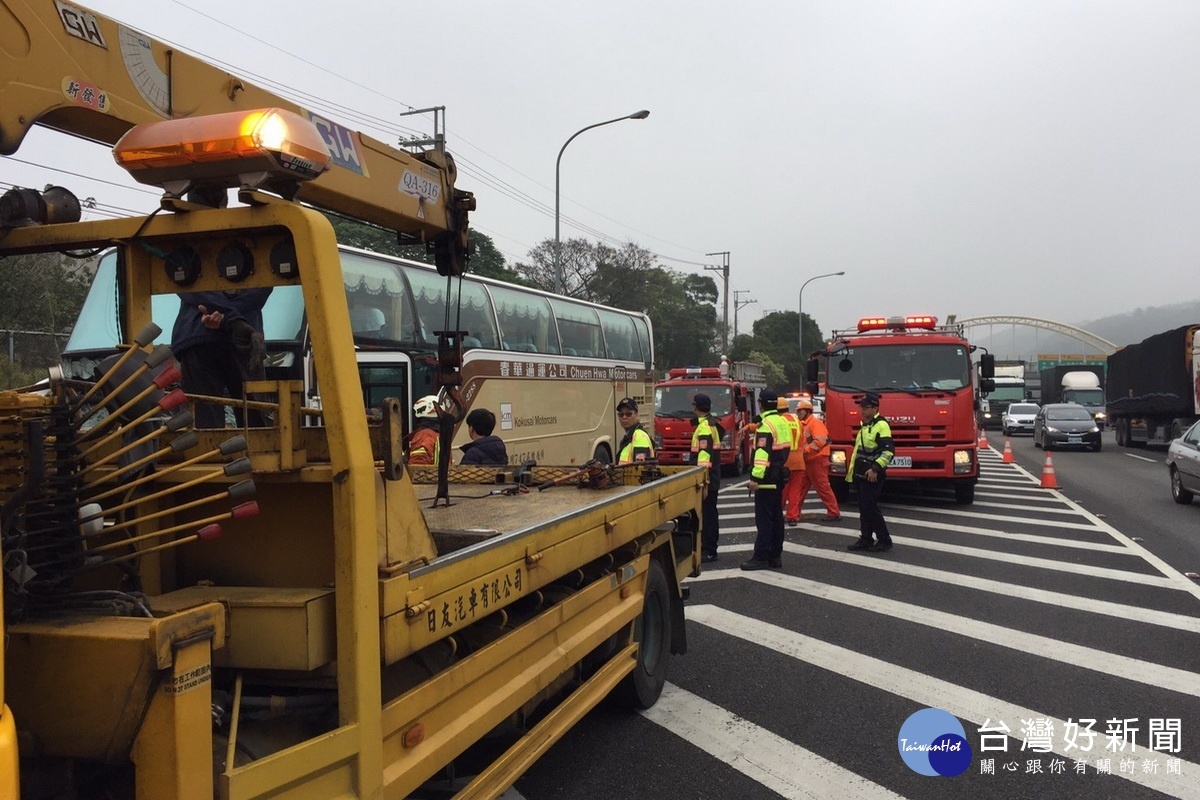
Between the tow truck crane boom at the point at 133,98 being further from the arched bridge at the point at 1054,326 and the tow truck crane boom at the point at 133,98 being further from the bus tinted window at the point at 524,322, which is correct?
the arched bridge at the point at 1054,326

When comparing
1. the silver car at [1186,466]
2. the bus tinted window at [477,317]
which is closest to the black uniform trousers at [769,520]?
the bus tinted window at [477,317]

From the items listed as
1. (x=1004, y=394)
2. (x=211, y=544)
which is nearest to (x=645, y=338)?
(x=211, y=544)

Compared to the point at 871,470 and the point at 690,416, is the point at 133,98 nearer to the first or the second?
the point at 871,470

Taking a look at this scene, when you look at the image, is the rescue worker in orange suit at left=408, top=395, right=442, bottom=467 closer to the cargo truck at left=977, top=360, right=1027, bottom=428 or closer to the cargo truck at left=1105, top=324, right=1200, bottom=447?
the cargo truck at left=1105, top=324, right=1200, bottom=447

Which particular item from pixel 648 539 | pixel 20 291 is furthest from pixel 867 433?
pixel 20 291

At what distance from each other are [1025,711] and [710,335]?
55414mm

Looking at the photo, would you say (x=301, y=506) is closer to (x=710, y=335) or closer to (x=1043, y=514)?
(x=1043, y=514)

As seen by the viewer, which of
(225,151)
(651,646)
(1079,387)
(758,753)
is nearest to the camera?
(225,151)

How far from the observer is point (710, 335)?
60031 millimetres

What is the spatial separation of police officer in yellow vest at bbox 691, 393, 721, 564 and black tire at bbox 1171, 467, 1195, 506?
804cm

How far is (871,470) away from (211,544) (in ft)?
25.7

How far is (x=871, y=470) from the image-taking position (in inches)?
378

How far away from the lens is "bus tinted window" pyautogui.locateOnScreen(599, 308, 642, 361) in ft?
57.3

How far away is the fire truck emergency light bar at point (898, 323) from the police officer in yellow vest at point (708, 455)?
566 centimetres
